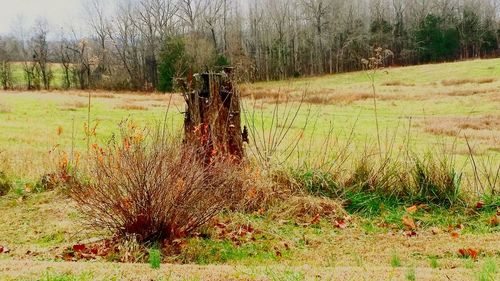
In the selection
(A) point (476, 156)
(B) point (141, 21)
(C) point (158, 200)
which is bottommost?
(A) point (476, 156)

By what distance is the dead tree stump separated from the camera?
8562mm

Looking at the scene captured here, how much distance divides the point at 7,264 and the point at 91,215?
137cm

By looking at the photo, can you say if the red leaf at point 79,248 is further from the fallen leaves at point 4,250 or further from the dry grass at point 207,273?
the dry grass at point 207,273

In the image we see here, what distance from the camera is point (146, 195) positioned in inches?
242

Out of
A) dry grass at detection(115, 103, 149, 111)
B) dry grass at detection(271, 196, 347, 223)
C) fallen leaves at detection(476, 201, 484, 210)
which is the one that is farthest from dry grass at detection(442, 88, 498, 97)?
dry grass at detection(271, 196, 347, 223)

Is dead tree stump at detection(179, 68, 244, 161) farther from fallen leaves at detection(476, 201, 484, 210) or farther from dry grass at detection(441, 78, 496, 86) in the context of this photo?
dry grass at detection(441, 78, 496, 86)

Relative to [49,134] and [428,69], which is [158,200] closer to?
[49,134]

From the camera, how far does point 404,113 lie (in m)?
28.7

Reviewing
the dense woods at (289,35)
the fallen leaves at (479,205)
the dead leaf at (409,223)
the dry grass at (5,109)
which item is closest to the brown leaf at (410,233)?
the dead leaf at (409,223)

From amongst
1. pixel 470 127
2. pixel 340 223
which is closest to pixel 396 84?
pixel 470 127

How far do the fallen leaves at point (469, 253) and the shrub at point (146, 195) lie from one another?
298 cm

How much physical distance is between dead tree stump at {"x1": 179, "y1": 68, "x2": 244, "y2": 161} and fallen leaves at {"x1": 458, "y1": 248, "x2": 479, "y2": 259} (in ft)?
12.6

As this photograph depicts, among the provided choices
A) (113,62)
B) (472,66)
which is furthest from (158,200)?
(113,62)

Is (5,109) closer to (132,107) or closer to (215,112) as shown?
(132,107)
